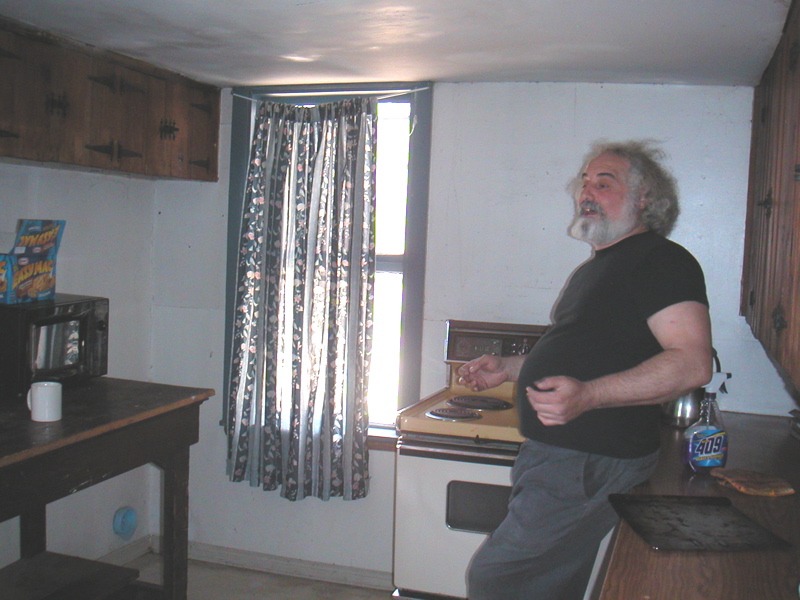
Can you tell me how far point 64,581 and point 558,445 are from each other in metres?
1.64

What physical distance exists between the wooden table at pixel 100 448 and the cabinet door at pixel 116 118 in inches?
31.1

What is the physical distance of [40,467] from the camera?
1.75 metres

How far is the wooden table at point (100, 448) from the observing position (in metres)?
1.71

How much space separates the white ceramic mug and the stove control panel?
1401 mm

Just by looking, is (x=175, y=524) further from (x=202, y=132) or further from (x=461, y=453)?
(x=202, y=132)

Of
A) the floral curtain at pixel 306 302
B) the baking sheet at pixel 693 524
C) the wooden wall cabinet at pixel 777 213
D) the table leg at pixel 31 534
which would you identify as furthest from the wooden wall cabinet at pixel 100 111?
the wooden wall cabinet at pixel 777 213

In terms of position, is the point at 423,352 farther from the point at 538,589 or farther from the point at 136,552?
the point at 136,552

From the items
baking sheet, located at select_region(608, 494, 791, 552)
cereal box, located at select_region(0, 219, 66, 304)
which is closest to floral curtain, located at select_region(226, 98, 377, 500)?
cereal box, located at select_region(0, 219, 66, 304)

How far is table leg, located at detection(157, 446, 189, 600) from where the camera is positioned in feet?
7.42

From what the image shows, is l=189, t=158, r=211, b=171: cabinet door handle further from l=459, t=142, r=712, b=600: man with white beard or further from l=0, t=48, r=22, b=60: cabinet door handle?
l=459, t=142, r=712, b=600: man with white beard

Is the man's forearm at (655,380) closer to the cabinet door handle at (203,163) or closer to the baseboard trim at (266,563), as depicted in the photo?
the baseboard trim at (266,563)

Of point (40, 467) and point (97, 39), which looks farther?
point (97, 39)

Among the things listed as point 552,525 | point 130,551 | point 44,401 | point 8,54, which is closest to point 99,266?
point 8,54

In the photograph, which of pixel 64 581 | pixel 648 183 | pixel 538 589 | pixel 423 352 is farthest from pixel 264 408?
pixel 648 183
